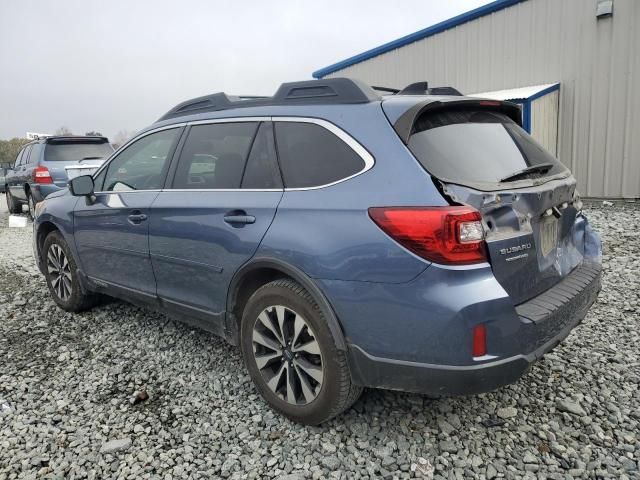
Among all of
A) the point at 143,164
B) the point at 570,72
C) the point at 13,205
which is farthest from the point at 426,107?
the point at 13,205

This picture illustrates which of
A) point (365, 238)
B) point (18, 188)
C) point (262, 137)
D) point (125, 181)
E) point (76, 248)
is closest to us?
point (365, 238)

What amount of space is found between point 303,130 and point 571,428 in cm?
209

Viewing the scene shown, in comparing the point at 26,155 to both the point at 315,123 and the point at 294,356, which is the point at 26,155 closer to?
the point at 315,123

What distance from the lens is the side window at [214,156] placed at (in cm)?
289

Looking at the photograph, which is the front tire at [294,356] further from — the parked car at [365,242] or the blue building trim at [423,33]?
the blue building trim at [423,33]

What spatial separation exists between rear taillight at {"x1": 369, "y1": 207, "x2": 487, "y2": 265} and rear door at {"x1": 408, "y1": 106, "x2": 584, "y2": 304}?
67mm

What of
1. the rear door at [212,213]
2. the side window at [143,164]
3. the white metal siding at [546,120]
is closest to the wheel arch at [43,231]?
the side window at [143,164]

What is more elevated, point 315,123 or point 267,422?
point 315,123

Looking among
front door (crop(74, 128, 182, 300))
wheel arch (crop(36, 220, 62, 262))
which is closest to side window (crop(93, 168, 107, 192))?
front door (crop(74, 128, 182, 300))

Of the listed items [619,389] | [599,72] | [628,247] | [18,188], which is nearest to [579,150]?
[599,72]

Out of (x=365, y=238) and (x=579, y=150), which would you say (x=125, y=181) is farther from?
(x=579, y=150)

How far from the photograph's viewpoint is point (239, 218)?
2688 mm

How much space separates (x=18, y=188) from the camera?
444 inches

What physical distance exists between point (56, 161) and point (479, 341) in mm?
10073
